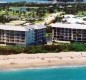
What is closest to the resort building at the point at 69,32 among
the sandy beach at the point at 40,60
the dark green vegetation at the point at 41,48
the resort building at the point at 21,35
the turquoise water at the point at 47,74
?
the resort building at the point at 21,35

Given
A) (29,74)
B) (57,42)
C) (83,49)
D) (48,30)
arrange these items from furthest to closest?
(48,30) < (57,42) < (83,49) < (29,74)

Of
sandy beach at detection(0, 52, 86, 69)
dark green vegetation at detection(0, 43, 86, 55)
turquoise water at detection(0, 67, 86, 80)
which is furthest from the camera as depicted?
dark green vegetation at detection(0, 43, 86, 55)

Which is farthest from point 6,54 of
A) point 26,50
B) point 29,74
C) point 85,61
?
point 85,61

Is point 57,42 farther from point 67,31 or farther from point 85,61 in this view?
point 85,61

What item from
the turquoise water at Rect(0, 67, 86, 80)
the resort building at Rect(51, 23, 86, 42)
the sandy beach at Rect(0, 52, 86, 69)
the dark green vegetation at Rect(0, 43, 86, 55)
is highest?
Answer: the resort building at Rect(51, 23, 86, 42)

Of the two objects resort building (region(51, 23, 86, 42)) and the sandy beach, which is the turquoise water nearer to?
the sandy beach

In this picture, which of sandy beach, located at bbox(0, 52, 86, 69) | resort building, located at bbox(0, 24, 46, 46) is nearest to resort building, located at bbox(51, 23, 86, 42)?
resort building, located at bbox(0, 24, 46, 46)
